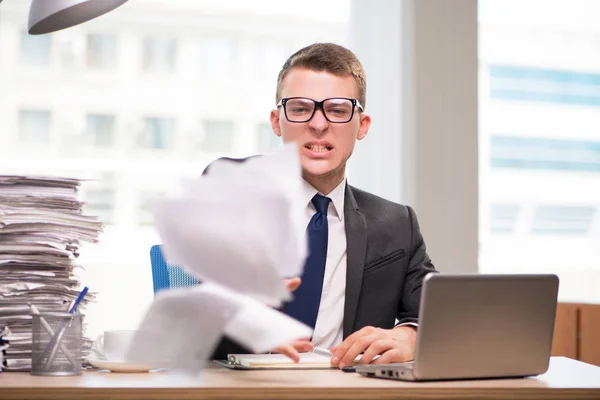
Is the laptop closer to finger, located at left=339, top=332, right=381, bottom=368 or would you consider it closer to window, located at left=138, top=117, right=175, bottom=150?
finger, located at left=339, top=332, right=381, bottom=368

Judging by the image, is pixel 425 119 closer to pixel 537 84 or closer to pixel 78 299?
pixel 537 84

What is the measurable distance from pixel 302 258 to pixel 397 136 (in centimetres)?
248

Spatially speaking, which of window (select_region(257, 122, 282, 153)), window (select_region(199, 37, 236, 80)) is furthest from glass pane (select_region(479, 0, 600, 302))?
window (select_region(199, 37, 236, 80))

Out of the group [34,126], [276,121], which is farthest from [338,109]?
[34,126]

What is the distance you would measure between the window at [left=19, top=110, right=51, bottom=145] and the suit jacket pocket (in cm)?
173

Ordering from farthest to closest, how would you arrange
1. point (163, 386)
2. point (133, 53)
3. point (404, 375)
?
point (133, 53) → point (404, 375) → point (163, 386)

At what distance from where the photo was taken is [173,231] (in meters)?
0.87

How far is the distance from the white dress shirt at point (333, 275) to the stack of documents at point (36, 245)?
1.81 feet

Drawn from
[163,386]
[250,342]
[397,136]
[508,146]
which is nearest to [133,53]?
[397,136]

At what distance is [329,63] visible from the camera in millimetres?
1932

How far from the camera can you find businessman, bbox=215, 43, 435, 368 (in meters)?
1.83

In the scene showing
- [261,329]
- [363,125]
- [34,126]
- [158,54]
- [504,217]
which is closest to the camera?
[261,329]

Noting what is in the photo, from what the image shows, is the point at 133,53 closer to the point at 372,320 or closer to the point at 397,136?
the point at 397,136

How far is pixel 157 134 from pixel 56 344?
6.62ft
